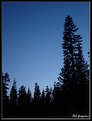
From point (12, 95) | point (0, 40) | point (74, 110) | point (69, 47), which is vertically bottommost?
point (12, 95)

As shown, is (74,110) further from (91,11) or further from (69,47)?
(69,47)

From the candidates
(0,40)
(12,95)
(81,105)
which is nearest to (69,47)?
(81,105)

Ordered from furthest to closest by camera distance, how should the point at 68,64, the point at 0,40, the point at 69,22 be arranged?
the point at 69,22 < the point at 68,64 < the point at 0,40

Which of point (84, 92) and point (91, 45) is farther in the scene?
point (84, 92)

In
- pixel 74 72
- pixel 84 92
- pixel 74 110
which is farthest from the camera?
pixel 74 72

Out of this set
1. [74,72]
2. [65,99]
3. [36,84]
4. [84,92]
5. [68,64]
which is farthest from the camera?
[36,84]

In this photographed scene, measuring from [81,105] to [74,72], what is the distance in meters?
8.30

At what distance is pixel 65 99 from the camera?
41.9 ft

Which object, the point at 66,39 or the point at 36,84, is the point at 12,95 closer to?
the point at 36,84

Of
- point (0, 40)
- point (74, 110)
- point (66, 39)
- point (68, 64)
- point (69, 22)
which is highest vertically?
point (69, 22)

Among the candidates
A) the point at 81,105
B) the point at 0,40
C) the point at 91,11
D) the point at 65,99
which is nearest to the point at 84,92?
the point at 81,105

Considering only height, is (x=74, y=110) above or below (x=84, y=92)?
below

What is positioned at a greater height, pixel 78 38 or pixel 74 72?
pixel 78 38

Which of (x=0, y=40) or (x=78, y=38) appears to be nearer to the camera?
(x=0, y=40)
